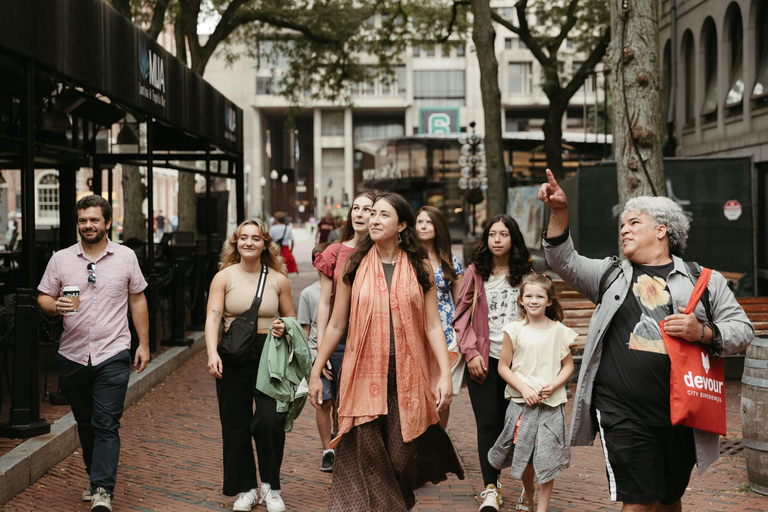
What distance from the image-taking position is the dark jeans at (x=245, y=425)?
5844 mm

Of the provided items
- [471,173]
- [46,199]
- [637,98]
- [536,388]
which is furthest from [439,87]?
[536,388]

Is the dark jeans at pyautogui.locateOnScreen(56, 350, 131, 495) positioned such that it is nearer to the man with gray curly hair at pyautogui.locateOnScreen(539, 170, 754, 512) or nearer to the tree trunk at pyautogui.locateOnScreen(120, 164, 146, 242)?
the man with gray curly hair at pyautogui.locateOnScreen(539, 170, 754, 512)

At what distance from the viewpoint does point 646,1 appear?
10.1 meters

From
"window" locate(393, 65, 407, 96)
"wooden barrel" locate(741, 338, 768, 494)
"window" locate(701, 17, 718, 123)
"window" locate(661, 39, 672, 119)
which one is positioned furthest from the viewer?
"window" locate(393, 65, 407, 96)

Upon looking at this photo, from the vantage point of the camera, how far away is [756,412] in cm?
600

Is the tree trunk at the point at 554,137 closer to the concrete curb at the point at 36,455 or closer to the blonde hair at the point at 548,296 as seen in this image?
the concrete curb at the point at 36,455

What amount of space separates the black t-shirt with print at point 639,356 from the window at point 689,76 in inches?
720

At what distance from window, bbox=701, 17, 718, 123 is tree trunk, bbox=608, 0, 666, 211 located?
10260mm

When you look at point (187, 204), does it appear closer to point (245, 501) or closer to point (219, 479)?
point (219, 479)

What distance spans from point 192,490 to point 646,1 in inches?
277

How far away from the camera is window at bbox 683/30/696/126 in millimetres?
21469

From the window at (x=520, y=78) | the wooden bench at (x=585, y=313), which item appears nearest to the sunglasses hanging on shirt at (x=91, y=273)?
the wooden bench at (x=585, y=313)

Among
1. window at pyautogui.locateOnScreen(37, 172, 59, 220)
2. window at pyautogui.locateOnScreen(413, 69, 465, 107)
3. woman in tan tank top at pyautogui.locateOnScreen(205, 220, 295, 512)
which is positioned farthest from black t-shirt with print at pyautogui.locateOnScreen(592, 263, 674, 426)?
window at pyautogui.locateOnScreen(413, 69, 465, 107)

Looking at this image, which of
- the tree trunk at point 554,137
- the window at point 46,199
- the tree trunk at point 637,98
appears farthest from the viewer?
the window at point 46,199
